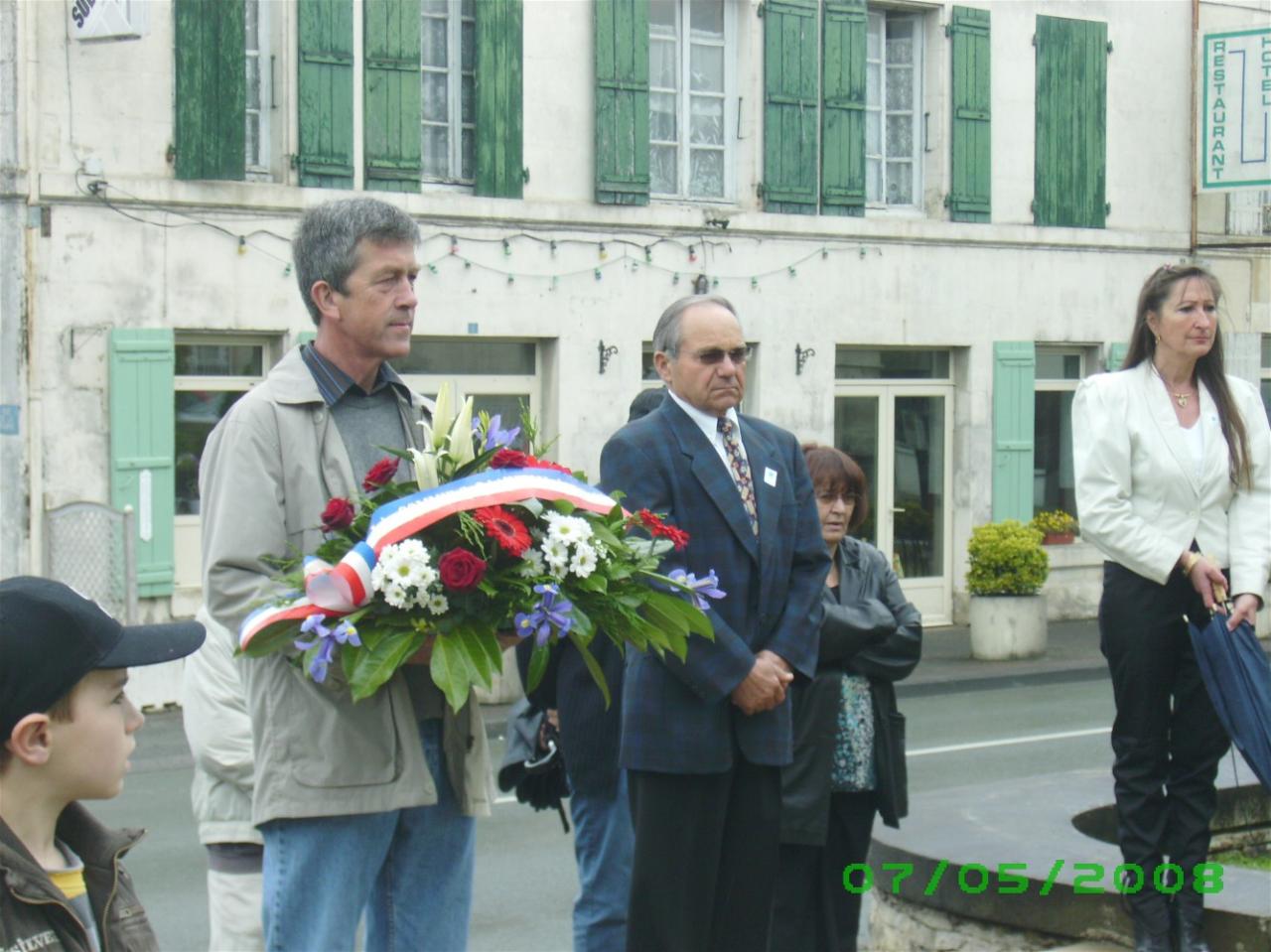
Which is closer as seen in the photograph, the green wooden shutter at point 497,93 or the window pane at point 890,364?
the green wooden shutter at point 497,93

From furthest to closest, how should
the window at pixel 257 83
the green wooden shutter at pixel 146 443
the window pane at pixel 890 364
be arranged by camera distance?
1. the window pane at pixel 890 364
2. the window at pixel 257 83
3. the green wooden shutter at pixel 146 443

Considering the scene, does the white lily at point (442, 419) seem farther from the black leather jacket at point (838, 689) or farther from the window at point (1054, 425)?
the window at point (1054, 425)

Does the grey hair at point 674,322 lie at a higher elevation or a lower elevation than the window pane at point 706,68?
lower

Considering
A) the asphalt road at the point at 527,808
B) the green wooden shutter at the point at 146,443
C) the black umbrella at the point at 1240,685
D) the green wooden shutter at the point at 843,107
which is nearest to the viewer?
the black umbrella at the point at 1240,685

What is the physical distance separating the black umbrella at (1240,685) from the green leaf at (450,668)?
9.05ft

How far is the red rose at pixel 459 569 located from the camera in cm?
356

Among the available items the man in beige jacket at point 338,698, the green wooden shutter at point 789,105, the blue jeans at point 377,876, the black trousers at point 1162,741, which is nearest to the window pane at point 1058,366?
the green wooden shutter at point 789,105

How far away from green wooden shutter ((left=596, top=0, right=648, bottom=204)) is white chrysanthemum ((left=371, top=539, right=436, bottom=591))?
1425 centimetres

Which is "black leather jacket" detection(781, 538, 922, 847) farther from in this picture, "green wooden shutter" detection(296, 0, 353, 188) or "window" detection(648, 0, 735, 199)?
"window" detection(648, 0, 735, 199)

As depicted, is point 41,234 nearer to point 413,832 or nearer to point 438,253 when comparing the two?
point 438,253

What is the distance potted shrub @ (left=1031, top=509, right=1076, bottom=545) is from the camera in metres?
20.6

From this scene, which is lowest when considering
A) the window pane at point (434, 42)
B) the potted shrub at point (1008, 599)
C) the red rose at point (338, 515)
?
the potted shrub at point (1008, 599)

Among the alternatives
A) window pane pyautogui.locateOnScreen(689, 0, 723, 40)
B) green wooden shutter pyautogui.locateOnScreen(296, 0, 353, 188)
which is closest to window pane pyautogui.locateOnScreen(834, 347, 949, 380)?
window pane pyautogui.locateOnScreen(689, 0, 723, 40)

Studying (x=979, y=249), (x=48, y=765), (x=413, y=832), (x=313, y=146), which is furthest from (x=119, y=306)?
(x=48, y=765)
